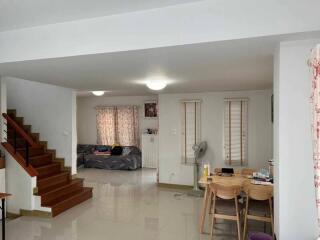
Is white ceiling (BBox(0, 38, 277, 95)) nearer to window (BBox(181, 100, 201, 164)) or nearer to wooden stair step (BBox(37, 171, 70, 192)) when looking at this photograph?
wooden stair step (BBox(37, 171, 70, 192))

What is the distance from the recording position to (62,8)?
225 centimetres

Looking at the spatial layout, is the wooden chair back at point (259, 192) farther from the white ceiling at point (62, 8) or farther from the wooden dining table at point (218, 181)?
the white ceiling at point (62, 8)

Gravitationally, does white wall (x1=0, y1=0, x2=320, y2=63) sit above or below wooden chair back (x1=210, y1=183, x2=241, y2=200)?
above

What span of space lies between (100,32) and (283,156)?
1.97 metres

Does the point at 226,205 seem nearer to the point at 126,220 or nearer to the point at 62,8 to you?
the point at 126,220

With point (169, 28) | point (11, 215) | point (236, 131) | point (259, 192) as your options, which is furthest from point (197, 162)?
point (169, 28)

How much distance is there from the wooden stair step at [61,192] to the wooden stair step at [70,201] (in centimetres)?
8

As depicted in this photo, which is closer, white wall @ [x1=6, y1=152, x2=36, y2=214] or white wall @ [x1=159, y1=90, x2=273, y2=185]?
white wall @ [x1=6, y1=152, x2=36, y2=214]

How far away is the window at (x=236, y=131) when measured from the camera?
19.4 feet

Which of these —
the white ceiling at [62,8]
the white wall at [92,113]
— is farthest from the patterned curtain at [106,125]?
the white ceiling at [62,8]

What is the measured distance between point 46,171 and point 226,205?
374cm

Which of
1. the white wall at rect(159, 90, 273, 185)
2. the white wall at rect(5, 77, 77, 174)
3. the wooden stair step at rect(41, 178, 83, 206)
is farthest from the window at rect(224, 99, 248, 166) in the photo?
the white wall at rect(5, 77, 77, 174)

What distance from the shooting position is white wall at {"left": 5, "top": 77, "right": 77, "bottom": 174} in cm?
586

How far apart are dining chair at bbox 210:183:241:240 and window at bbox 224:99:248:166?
8.05 ft
